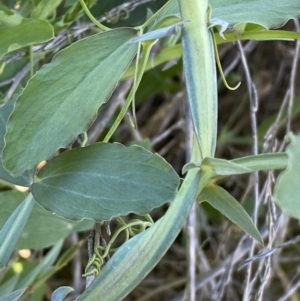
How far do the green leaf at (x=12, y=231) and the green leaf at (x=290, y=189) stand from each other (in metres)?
0.24

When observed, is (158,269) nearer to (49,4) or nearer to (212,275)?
(212,275)

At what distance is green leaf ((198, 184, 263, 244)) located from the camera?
38 centimetres

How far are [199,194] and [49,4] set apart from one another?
0.30 m

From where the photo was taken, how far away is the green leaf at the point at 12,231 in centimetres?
42

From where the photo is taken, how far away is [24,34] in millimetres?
520

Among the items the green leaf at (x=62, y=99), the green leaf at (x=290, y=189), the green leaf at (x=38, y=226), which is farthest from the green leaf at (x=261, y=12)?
the green leaf at (x=38, y=226)

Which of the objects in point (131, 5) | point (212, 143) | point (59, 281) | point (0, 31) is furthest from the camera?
point (59, 281)

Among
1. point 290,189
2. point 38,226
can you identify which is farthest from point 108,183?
point 38,226

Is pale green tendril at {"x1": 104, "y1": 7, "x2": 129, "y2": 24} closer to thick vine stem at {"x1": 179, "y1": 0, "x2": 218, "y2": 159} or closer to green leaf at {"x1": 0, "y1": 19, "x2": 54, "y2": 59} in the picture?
green leaf at {"x1": 0, "y1": 19, "x2": 54, "y2": 59}

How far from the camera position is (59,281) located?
1.09 m

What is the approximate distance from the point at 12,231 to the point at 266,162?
0.22m

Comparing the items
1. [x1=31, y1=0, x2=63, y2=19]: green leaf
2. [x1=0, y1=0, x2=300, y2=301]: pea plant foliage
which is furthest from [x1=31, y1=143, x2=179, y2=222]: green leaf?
[x1=31, y1=0, x2=63, y2=19]: green leaf

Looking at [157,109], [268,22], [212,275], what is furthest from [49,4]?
[157,109]

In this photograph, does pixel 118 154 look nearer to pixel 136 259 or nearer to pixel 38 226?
pixel 136 259
